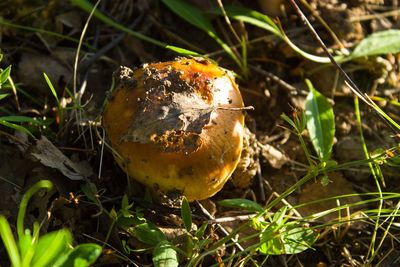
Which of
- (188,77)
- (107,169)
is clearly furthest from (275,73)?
(107,169)

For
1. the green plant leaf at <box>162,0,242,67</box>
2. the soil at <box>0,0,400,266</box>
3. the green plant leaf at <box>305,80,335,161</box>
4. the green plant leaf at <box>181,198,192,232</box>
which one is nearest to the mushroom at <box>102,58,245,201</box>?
the green plant leaf at <box>181,198,192,232</box>

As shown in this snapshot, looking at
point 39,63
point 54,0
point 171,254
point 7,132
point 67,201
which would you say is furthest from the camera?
point 54,0

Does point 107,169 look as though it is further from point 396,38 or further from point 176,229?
A: point 396,38

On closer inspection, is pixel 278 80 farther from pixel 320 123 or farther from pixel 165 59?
pixel 165 59

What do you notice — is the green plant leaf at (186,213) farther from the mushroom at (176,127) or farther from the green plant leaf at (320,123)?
the green plant leaf at (320,123)

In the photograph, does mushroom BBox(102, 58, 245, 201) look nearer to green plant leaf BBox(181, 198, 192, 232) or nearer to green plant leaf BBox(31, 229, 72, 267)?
green plant leaf BBox(181, 198, 192, 232)

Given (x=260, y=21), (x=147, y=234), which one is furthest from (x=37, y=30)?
(x=147, y=234)
